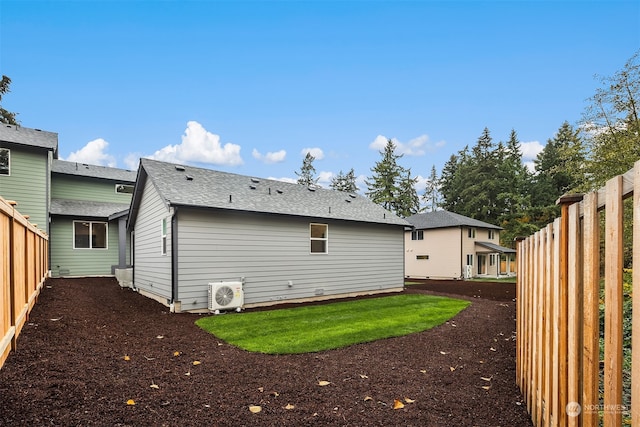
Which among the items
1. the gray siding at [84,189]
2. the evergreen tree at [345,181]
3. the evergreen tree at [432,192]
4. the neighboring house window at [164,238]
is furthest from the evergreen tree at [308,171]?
the neighboring house window at [164,238]

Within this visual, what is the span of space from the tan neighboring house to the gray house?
1116cm

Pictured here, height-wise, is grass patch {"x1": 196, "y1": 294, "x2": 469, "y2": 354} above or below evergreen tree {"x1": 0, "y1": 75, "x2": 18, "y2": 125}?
below

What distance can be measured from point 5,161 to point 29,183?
1.13 meters

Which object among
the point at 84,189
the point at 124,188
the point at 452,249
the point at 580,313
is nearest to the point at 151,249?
the point at 84,189

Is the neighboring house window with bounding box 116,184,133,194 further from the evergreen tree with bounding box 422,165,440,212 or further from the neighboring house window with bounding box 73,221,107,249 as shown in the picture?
the evergreen tree with bounding box 422,165,440,212

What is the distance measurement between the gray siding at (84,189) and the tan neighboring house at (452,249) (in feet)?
61.8

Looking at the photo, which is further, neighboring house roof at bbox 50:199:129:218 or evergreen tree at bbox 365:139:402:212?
evergreen tree at bbox 365:139:402:212

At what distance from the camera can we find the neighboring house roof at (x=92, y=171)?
1735 cm

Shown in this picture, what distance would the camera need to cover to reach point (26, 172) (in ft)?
45.1

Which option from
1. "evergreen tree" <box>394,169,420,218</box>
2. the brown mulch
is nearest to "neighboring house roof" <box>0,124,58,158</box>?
the brown mulch

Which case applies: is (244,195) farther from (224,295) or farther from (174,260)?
(224,295)

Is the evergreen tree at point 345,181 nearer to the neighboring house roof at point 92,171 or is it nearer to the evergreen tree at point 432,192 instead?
the evergreen tree at point 432,192

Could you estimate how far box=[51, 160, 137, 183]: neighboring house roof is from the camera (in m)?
17.3

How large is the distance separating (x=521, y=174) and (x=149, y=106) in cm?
4063
